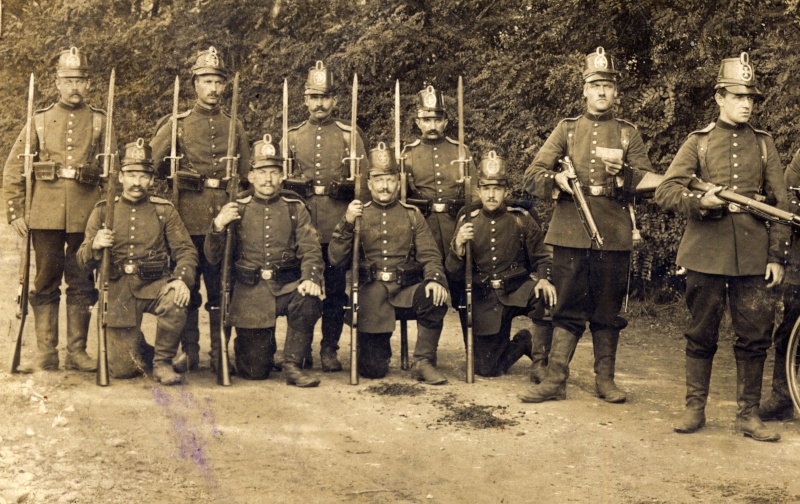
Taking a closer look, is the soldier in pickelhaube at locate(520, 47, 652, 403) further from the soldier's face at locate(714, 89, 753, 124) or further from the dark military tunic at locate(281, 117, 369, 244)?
the dark military tunic at locate(281, 117, 369, 244)

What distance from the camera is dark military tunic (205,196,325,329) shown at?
757 centimetres

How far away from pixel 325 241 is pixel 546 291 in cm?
178

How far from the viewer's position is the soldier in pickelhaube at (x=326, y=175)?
8.09m

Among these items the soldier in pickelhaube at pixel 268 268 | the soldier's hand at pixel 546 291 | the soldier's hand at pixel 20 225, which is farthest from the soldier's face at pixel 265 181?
the soldier's hand at pixel 546 291

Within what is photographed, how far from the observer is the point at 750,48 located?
9156 mm

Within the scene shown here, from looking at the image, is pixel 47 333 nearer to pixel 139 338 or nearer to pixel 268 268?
pixel 139 338

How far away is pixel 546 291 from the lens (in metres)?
7.57

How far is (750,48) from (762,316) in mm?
3778

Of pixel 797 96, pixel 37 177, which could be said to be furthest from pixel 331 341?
pixel 797 96

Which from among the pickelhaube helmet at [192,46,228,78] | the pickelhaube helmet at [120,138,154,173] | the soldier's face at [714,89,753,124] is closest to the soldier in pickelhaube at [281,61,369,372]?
the pickelhaube helmet at [192,46,228,78]

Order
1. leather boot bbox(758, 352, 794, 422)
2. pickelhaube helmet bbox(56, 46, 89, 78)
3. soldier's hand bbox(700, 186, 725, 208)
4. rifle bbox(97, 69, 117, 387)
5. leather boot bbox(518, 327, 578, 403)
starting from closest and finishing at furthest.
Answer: soldier's hand bbox(700, 186, 725, 208), leather boot bbox(758, 352, 794, 422), leather boot bbox(518, 327, 578, 403), rifle bbox(97, 69, 117, 387), pickelhaube helmet bbox(56, 46, 89, 78)

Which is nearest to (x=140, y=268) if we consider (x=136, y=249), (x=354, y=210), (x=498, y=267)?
(x=136, y=249)

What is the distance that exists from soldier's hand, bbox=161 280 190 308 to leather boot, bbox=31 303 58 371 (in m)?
0.99

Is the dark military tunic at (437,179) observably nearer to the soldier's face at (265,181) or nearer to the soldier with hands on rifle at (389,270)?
the soldier with hands on rifle at (389,270)
